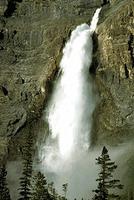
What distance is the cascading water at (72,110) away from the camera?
100m

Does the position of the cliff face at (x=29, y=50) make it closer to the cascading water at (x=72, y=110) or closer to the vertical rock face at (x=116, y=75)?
the cascading water at (x=72, y=110)

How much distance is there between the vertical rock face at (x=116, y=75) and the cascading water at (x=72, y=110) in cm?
260

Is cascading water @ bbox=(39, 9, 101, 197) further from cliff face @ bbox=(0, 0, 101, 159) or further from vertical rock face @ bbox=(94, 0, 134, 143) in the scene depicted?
vertical rock face @ bbox=(94, 0, 134, 143)

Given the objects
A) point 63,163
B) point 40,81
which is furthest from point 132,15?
point 63,163

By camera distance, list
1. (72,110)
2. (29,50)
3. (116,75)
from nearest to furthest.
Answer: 1. (116,75)
2. (72,110)
3. (29,50)

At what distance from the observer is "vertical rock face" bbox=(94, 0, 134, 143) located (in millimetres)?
101250

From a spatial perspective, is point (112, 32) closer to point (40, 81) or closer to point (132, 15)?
point (132, 15)

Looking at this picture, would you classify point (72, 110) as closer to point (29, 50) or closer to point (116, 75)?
point (116, 75)

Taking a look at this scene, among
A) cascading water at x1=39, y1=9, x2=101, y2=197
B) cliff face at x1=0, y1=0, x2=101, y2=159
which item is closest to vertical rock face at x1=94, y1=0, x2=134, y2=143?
cascading water at x1=39, y1=9, x2=101, y2=197

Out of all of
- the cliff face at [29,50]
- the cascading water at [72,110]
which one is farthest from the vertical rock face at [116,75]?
the cliff face at [29,50]

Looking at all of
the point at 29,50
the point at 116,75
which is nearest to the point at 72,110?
the point at 116,75

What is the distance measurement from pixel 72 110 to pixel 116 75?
10.4 meters

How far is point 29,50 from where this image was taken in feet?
382

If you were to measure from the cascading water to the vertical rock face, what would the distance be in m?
2.60
